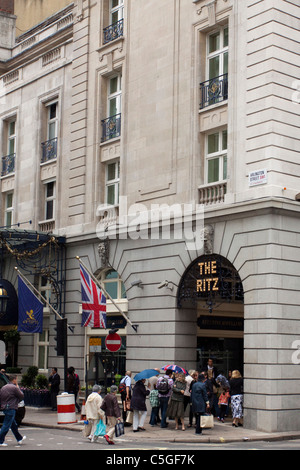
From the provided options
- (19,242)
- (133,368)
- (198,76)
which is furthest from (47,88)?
(133,368)

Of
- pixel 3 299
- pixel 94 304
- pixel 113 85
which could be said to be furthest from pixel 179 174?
pixel 3 299

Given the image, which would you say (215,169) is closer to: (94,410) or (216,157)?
(216,157)

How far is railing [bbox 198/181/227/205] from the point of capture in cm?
2620

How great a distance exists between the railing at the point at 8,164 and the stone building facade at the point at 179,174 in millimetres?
1307

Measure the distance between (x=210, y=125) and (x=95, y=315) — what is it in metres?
7.89

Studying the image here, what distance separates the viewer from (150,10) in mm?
30188

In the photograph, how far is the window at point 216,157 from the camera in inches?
1054

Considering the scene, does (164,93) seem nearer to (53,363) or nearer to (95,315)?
(95,315)

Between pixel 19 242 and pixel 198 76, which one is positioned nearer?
pixel 198 76

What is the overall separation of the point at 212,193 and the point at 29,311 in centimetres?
956

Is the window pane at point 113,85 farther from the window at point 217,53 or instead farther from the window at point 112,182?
the window at point 217,53

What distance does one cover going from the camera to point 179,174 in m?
27.9

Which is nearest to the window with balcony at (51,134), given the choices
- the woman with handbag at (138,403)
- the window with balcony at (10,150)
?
the window with balcony at (10,150)

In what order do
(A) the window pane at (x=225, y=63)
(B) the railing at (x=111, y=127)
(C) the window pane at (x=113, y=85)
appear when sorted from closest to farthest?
(A) the window pane at (x=225, y=63) → (B) the railing at (x=111, y=127) → (C) the window pane at (x=113, y=85)
